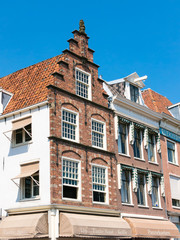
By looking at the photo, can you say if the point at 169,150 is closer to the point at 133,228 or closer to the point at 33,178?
the point at 133,228

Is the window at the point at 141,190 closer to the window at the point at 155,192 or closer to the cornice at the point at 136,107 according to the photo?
the window at the point at 155,192

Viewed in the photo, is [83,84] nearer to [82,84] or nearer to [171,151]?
[82,84]

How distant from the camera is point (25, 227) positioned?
18.0 meters

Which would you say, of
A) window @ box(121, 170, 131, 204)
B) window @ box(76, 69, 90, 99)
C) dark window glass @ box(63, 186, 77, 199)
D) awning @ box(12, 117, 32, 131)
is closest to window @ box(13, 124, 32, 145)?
awning @ box(12, 117, 32, 131)

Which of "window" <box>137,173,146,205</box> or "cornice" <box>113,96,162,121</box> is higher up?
"cornice" <box>113,96,162,121</box>

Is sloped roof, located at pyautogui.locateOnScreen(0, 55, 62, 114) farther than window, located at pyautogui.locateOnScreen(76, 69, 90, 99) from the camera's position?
No

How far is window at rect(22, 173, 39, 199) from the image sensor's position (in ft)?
65.2

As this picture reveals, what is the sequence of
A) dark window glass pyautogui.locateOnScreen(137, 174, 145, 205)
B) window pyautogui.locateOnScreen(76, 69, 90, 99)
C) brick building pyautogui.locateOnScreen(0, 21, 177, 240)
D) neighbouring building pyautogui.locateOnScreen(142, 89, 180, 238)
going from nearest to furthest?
brick building pyautogui.locateOnScreen(0, 21, 177, 240), window pyautogui.locateOnScreen(76, 69, 90, 99), dark window glass pyautogui.locateOnScreen(137, 174, 145, 205), neighbouring building pyautogui.locateOnScreen(142, 89, 180, 238)

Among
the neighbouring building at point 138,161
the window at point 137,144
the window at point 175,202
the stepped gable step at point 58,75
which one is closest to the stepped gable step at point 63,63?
the stepped gable step at point 58,75

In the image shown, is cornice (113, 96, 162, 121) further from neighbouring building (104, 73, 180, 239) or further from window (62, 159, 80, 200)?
window (62, 159, 80, 200)

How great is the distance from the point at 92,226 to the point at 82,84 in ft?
27.8

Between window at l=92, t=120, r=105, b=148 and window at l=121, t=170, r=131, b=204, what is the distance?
2960 millimetres

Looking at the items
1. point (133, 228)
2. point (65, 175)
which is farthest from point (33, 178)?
point (133, 228)

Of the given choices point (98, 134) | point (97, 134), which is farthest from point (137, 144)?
point (97, 134)
